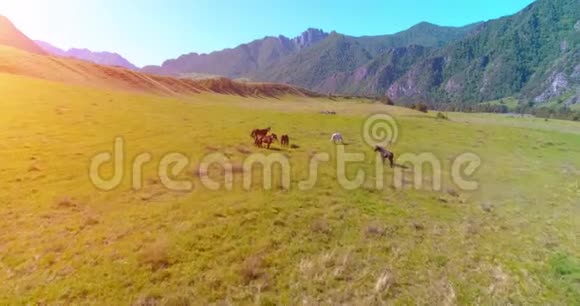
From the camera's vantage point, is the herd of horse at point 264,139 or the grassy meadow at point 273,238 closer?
the grassy meadow at point 273,238

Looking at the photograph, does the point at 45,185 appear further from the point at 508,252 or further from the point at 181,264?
the point at 508,252

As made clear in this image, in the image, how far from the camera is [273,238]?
13070 millimetres

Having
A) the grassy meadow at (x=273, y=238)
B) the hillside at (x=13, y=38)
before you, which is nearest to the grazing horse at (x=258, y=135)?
the grassy meadow at (x=273, y=238)

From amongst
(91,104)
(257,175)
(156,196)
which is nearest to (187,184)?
(156,196)

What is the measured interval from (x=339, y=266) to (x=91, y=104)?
151ft
